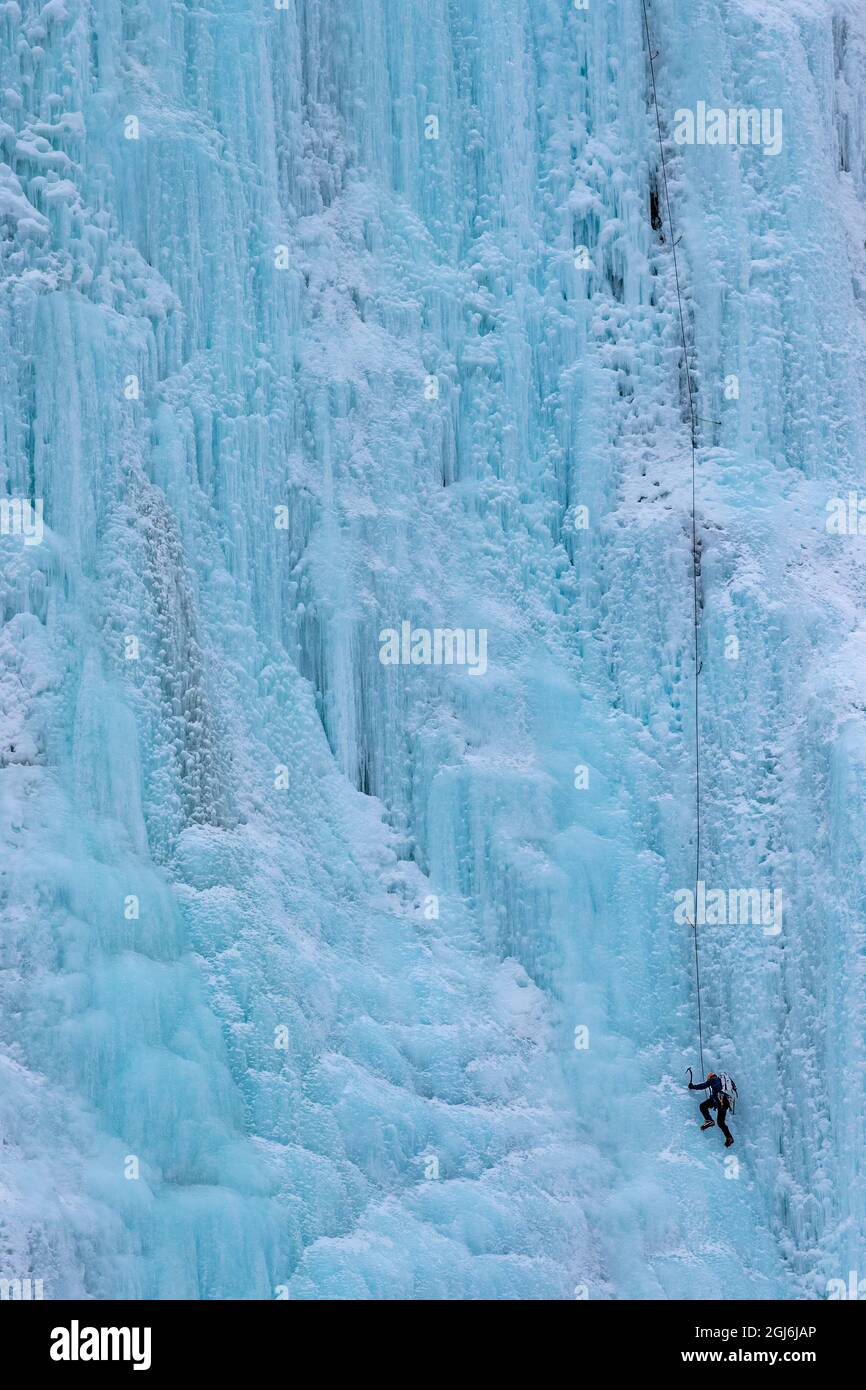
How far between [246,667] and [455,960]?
8.78 feet

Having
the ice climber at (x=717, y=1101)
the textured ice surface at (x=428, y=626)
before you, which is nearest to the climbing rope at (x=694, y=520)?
the textured ice surface at (x=428, y=626)

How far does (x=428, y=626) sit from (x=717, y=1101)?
4.12m

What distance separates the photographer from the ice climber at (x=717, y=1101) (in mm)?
16250

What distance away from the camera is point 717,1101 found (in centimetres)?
1628

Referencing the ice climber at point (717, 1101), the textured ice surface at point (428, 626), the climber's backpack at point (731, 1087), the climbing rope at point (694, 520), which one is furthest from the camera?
the climbing rope at point (694, 520)

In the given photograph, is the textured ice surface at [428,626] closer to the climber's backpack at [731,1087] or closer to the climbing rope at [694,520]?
the climbing rope at [694,520]

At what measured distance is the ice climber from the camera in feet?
53.3

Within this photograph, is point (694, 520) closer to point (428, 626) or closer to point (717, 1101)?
point (428, 626)

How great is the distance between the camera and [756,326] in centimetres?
1722

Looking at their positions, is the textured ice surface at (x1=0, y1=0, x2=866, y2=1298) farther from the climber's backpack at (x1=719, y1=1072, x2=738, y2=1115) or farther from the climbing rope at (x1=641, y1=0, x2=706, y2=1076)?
the climber's backpack at (x1=719, y1=1072, x2=738, y2=1115)

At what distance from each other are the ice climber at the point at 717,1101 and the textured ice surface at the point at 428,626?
0.17m

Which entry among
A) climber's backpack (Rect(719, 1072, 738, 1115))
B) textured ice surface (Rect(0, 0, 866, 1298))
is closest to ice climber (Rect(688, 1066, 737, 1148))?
climber's backpack (Rect(719, 1072, 738, 1115))
